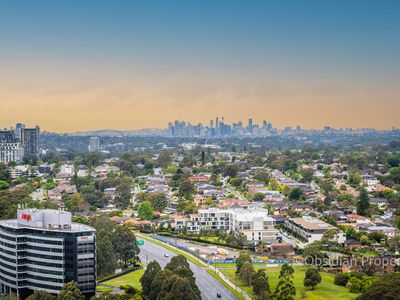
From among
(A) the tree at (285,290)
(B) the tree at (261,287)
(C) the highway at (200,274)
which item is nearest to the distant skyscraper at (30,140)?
(C) the highway at (200,274)

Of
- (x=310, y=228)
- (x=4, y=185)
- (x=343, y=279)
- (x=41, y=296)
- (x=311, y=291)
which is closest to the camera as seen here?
(x=41, y=296)

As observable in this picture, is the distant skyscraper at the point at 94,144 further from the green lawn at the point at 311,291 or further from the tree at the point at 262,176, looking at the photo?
the green lawn at the point at 311,291

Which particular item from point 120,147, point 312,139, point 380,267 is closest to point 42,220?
point 380,267

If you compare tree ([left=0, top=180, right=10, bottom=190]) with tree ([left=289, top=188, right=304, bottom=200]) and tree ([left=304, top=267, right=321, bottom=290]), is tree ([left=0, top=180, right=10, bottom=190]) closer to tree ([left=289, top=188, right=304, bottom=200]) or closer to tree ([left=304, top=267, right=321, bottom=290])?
tree ([left=289, top=188, right=304, bottom=200])

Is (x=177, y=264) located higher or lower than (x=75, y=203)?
higher

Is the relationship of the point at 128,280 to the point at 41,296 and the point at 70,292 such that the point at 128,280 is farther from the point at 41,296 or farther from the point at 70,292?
the point at 70,292

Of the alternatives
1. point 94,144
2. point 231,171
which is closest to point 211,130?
point 94,144

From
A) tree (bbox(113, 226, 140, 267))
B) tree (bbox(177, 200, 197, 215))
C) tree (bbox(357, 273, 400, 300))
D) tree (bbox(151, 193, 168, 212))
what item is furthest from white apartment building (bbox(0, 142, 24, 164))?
tree (bbox(357, 273, 400, 300))
